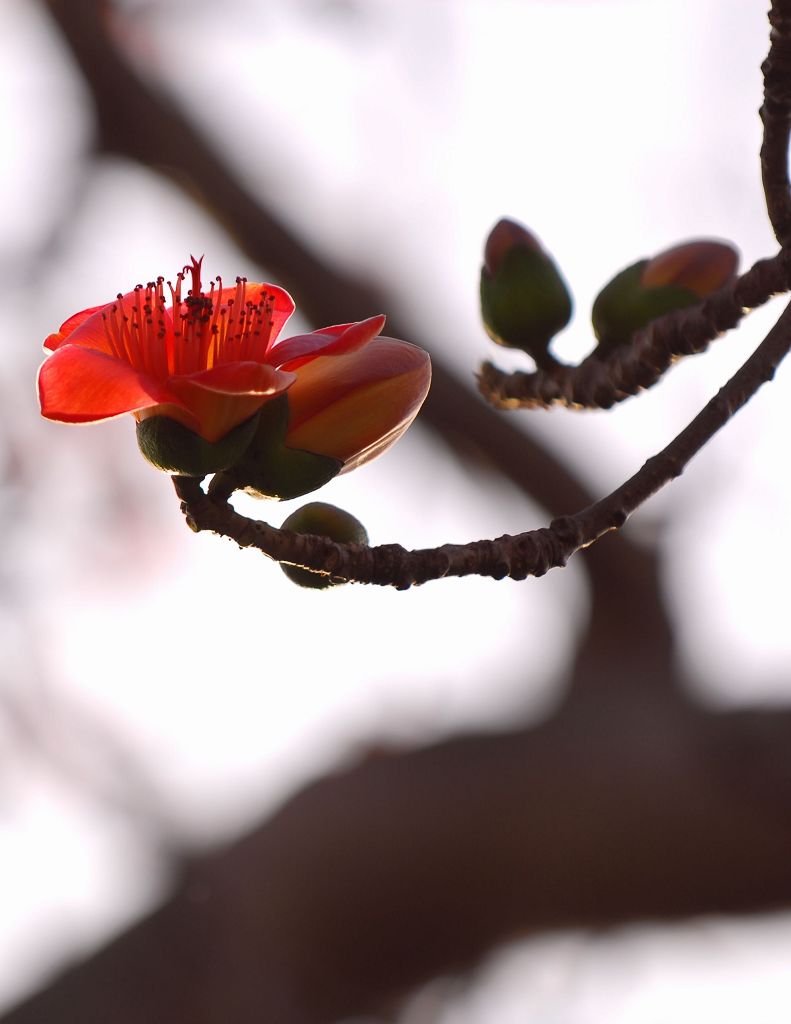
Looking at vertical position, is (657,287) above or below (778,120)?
below

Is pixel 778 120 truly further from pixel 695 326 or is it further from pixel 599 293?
pixel 599 293

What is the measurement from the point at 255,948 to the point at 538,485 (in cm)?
94

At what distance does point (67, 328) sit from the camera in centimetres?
70

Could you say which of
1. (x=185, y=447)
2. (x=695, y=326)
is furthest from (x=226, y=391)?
(x=695, y=326)

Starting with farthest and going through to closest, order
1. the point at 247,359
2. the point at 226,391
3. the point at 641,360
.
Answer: the point at 641,360 → the point at 247,359 → the point at 226,391

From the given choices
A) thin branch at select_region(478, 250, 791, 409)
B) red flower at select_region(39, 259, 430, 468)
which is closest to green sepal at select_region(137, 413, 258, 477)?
red flower at select_region(39, 259, 430, 468)

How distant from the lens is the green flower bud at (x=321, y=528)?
712 millimetres

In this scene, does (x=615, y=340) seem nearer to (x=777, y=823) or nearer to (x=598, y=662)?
(x=777, y=823)

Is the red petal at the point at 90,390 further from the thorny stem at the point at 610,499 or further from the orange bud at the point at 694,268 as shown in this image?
the orange bud at the point at 694,268

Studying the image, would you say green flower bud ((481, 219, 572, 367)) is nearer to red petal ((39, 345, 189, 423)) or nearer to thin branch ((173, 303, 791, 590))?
thin branch ((173, 303, 791, 590))

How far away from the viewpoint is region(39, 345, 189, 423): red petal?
Result: 59cm

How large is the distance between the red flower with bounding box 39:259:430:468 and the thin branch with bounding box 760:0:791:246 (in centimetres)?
23

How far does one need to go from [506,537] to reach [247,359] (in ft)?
0.64

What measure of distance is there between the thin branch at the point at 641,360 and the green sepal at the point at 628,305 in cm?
1
